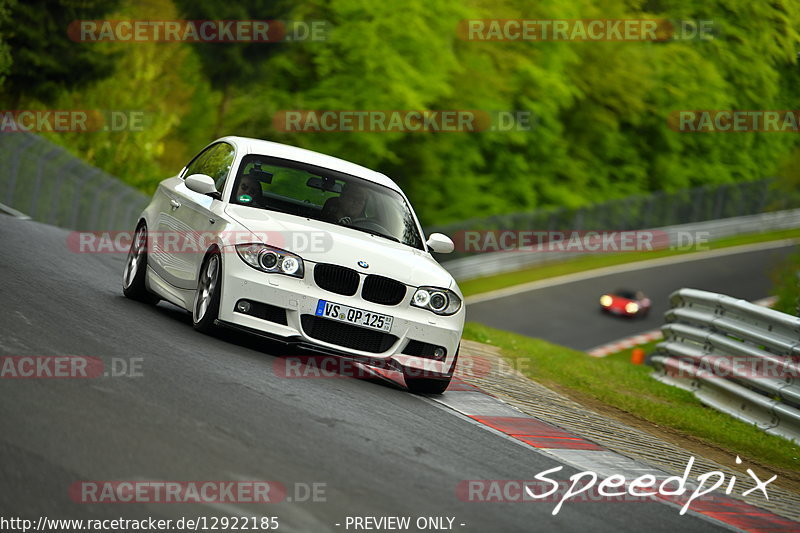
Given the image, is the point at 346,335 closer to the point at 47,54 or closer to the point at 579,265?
the point at 47,54

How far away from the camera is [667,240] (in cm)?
5722

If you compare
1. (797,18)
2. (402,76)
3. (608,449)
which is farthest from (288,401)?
(402,76)

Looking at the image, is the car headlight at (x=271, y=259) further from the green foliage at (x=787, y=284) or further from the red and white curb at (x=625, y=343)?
the red and white curb at (x=625, y=343)

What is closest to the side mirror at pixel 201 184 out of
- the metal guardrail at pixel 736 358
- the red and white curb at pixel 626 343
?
the metal guardrail at pixel 736 358

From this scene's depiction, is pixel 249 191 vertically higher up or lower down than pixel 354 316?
higher up

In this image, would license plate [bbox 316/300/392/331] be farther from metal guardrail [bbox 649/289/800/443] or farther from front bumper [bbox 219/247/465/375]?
metal guardrail [bbox 649/289/800/443]

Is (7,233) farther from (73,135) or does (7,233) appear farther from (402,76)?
(402,76)

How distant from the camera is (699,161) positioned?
204 ft

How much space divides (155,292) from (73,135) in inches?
1025

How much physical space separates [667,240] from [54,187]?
39.4 metres

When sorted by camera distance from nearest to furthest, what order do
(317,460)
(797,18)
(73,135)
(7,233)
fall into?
(317,460) < (7,233) < (797,18) < (73,135)

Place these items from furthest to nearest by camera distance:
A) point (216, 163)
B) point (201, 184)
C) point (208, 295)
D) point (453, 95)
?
point (453, 95) → point (216, 163) → point (201, 184) → point (208, 295)

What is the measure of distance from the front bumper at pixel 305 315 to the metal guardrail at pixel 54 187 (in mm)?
14171

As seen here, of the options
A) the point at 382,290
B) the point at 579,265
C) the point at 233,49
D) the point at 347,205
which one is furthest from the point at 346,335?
the point at 579,265
